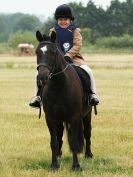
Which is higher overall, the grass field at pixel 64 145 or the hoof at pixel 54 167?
the hoof at pixel 54 167

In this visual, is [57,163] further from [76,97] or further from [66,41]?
[66,41]

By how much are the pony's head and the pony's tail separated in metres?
1.26

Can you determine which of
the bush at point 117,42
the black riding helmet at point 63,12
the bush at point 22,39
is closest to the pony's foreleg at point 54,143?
the black riding helmet at point 63,12

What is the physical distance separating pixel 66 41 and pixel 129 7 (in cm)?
10902

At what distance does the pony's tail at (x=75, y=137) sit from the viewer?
8.52m

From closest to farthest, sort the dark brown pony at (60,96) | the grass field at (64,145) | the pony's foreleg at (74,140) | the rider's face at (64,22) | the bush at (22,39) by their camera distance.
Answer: the dark brown pony at (60,96) → the grass field at (64,145) → the pony's foreleg at (74,140) → the rider's face at (64,22) → the bush at (22,39)

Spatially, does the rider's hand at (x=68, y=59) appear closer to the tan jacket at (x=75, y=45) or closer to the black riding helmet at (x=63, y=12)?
the tan jacket at (x=75, y=45)

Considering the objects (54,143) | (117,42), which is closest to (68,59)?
(54,143)

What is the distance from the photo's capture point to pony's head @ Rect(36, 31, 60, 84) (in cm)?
720

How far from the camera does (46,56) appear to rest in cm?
752

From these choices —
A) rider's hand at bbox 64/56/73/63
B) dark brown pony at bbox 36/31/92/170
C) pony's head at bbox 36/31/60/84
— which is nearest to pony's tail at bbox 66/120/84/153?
dark brown pony at bbox 36/31/92/170

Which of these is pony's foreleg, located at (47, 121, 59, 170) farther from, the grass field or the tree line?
the tree line

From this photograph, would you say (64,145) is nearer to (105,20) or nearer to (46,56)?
(46,56)

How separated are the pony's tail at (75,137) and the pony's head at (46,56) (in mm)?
1265
